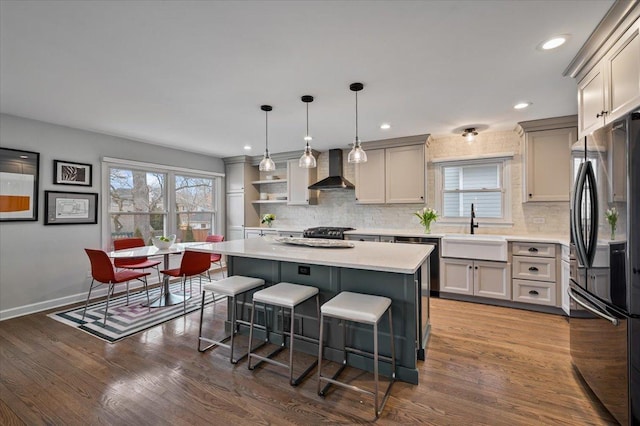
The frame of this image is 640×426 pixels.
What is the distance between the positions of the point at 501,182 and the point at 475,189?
351 mm

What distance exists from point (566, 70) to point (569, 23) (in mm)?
761

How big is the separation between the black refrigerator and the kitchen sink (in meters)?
1.58

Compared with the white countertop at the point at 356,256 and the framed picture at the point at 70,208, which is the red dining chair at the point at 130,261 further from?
the white countertop at the point at 356,256

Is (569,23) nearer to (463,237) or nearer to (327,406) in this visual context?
(463,237)

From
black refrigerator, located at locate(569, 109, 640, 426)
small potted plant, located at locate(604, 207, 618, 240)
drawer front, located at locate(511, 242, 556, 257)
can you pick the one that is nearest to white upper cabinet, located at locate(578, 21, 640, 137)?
black refrigerator, located at locate(569, 109, 640, 426)

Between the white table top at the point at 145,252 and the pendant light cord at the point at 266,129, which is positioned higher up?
the pendant light cord at the point at 266,129

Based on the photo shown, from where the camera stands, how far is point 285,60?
7.45ft

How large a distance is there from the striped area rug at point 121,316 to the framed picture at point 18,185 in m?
1.31

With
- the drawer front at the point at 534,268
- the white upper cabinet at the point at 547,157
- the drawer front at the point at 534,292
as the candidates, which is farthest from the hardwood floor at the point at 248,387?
the white upper cabinet at the point at 547,157

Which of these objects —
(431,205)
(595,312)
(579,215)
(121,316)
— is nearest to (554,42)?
(579,215)

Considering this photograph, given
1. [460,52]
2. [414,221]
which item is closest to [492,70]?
[460,52]

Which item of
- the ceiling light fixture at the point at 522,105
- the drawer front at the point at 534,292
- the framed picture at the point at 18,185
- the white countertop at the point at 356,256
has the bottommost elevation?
the drawer front at the point at 534,292

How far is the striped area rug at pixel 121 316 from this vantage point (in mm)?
3023

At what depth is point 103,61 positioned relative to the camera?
7.45 feet
